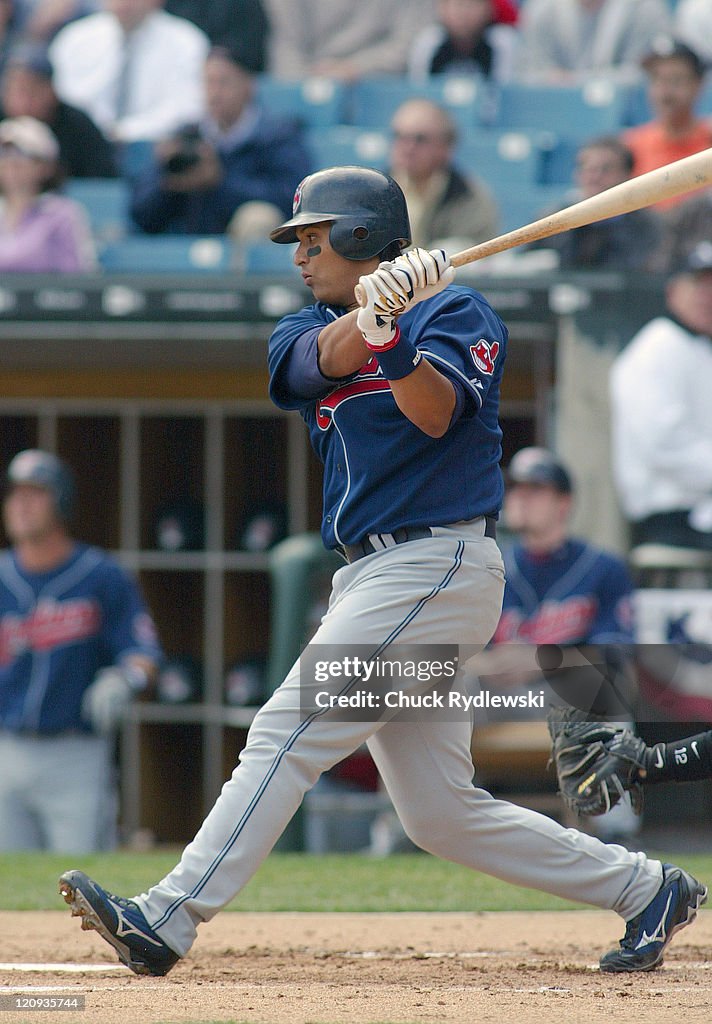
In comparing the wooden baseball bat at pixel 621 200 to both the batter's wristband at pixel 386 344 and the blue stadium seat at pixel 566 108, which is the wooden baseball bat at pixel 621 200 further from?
the blue stadium seat at pixel 566 108

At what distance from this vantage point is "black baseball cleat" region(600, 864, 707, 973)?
9.38 ft

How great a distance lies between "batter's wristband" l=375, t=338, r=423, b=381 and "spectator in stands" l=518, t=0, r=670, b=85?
19.9 feet

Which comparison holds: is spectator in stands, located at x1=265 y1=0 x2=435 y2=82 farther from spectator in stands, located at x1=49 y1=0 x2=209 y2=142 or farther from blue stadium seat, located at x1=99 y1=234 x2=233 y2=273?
blue stadium seat, located at x1=99 y1=234 x2=233 y2=273

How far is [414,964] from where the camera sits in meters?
3.06

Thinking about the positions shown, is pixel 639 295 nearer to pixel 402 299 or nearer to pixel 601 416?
pixel 601 416

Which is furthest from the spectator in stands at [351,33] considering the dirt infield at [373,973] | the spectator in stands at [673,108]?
the dirt infield at [373,973]

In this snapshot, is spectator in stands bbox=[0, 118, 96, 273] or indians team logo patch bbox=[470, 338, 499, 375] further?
spectator in stands bbox=[0, 118, 96, 273]

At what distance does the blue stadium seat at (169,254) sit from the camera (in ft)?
22.3

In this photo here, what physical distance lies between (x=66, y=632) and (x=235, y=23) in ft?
13.1

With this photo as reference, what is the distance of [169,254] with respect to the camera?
6949mm

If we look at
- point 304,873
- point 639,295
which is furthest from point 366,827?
point 639,295

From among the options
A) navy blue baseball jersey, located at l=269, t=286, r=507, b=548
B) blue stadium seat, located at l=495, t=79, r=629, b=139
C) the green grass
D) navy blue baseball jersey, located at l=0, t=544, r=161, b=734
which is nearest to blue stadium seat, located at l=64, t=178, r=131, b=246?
blue stadium seat, located at l=495, t=79, r=629, b=139

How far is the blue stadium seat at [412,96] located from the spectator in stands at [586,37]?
0.46 metres

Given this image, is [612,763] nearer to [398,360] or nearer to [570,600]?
[398,360]
